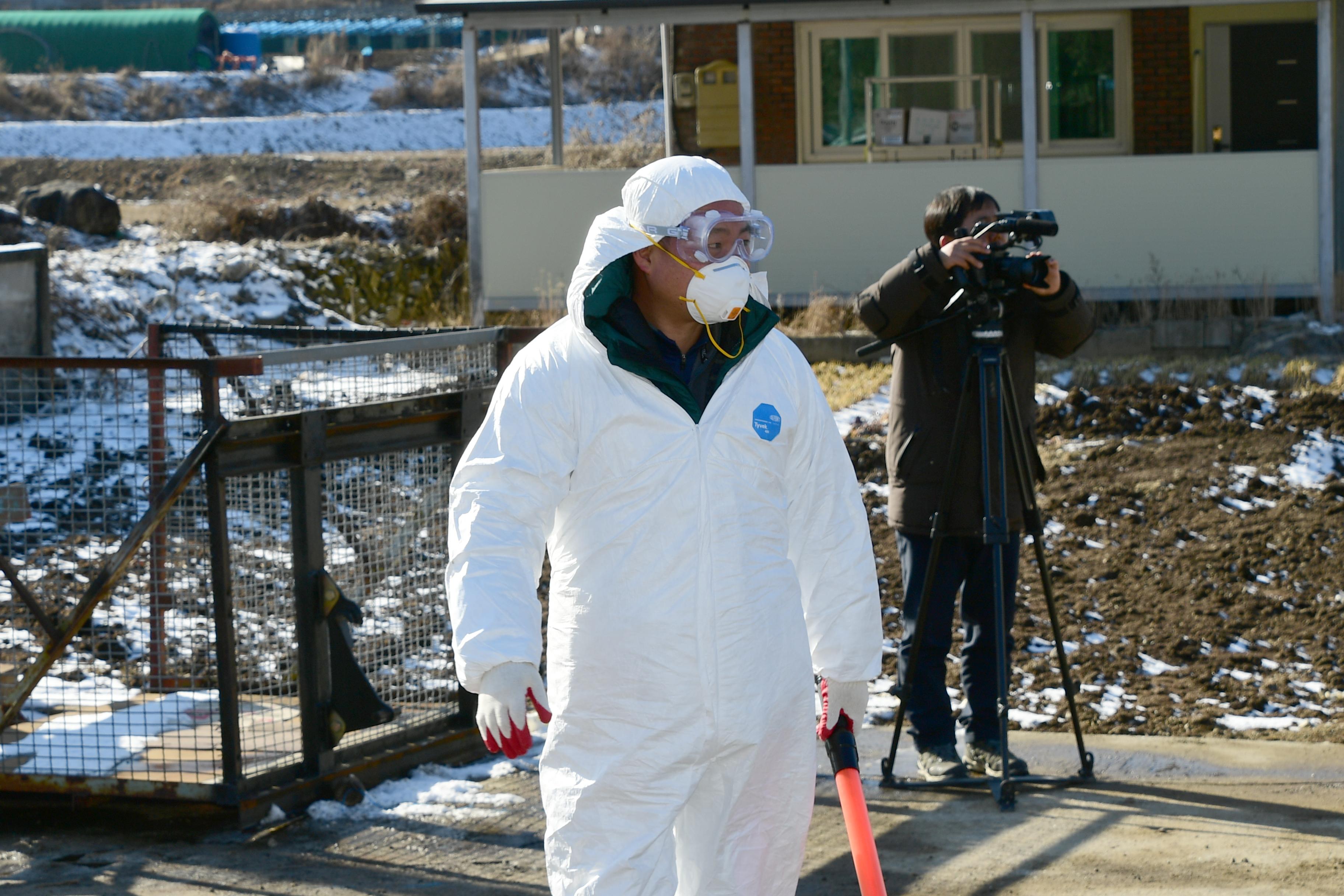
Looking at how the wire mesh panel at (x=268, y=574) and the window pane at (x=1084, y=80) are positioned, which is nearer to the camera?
the wire mesh panel at (x=268, y=574)

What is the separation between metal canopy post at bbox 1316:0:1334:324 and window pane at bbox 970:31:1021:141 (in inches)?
143

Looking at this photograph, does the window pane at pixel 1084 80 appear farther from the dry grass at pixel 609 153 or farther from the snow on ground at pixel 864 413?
the snow on ground at pixel 864 413

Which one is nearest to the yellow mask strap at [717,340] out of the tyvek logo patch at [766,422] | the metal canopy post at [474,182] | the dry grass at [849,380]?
the tyvek logo patch at [766,422]

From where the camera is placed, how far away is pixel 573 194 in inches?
566

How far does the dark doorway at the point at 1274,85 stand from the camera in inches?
656

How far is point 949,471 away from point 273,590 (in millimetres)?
2353

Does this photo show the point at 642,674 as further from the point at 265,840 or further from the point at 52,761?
the point at 52,761

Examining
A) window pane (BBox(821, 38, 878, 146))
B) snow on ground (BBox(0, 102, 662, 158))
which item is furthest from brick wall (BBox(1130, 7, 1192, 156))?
snow on ground (BBox(0, 102, 662, 158))

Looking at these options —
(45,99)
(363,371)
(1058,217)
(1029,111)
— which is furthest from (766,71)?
(45,99)

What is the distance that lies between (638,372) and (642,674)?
0.60 m

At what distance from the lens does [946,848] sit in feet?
15.2

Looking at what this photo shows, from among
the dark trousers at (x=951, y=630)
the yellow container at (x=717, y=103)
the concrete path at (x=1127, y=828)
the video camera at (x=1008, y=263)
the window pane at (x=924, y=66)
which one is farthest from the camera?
the yellow container at (x=717, y=103)

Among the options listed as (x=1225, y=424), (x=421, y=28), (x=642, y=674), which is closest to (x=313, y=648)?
(x=642, y=674)

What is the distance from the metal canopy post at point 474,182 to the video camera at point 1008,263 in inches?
369
